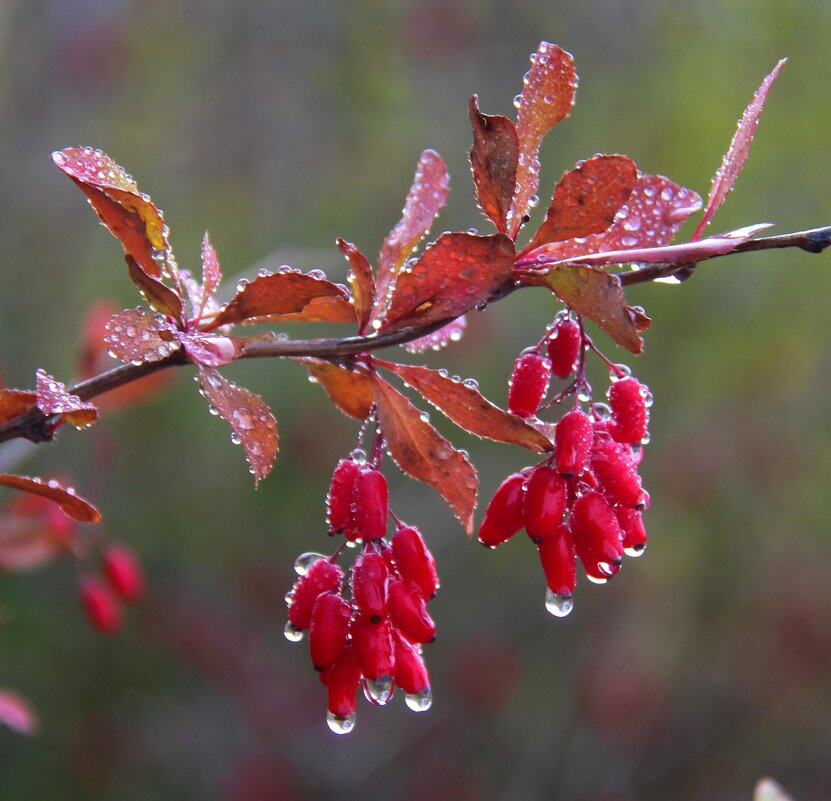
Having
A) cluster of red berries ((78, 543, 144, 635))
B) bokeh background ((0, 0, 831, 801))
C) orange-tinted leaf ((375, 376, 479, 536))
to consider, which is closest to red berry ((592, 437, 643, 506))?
orange-tinted leaf ((375, 376, 479, 536))

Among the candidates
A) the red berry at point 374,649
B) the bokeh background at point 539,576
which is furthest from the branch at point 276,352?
the bokeh background at point 539,576

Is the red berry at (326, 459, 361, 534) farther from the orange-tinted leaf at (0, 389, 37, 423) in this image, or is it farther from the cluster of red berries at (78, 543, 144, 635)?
the cluster of red berries at (78, 543, 144, 635)

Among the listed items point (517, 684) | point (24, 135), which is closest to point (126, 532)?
point (517, 684)

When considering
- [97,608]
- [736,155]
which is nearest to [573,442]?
[736,155]

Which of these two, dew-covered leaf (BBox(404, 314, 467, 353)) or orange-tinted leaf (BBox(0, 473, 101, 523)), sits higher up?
dew-covered leaf (BBox(404, 314, 467, 353))

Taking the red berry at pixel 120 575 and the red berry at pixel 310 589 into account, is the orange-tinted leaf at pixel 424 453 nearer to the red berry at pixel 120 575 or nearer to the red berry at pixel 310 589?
the red berry at pixel 310 589

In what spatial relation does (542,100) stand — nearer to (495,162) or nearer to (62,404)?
(495,162)
